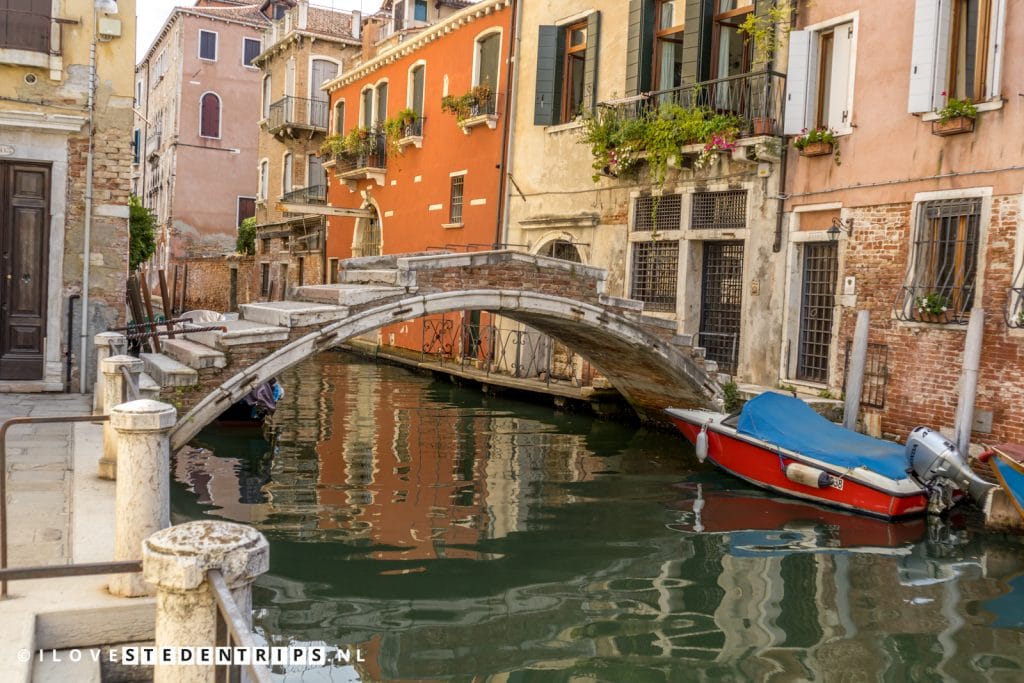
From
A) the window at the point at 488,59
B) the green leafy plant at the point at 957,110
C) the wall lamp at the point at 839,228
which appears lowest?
the wall lamp at the point at 839,228

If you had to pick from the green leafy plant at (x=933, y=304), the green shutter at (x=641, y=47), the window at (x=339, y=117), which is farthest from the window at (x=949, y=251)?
Answer: the window at (x=339, y=117)

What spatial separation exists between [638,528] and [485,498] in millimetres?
1436

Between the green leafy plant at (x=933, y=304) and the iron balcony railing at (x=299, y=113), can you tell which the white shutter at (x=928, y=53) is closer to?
the green leafy plant at (x=933, y=304)

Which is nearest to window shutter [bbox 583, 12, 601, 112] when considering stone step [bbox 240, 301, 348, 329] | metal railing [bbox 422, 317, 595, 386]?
metal railing [bbox 422, 317, 595, 386]

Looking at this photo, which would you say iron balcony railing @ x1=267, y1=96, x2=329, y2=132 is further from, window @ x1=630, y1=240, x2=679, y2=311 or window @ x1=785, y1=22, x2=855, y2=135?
window @ x1=785, y1=22, x2=855, y2=135

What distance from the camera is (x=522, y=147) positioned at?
14562 mm

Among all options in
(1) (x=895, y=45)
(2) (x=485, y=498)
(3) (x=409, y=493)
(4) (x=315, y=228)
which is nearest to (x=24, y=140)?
(3) (x=409, y=493)

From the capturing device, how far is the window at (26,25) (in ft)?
27.6

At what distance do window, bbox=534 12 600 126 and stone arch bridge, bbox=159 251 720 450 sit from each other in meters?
3.89

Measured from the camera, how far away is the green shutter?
12062 millimetres

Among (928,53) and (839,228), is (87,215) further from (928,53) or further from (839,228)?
(928,53)

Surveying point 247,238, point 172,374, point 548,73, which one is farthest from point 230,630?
point 247,238

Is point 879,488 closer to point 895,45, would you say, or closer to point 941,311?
point 941,311

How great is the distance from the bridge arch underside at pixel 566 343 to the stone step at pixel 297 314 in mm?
90
